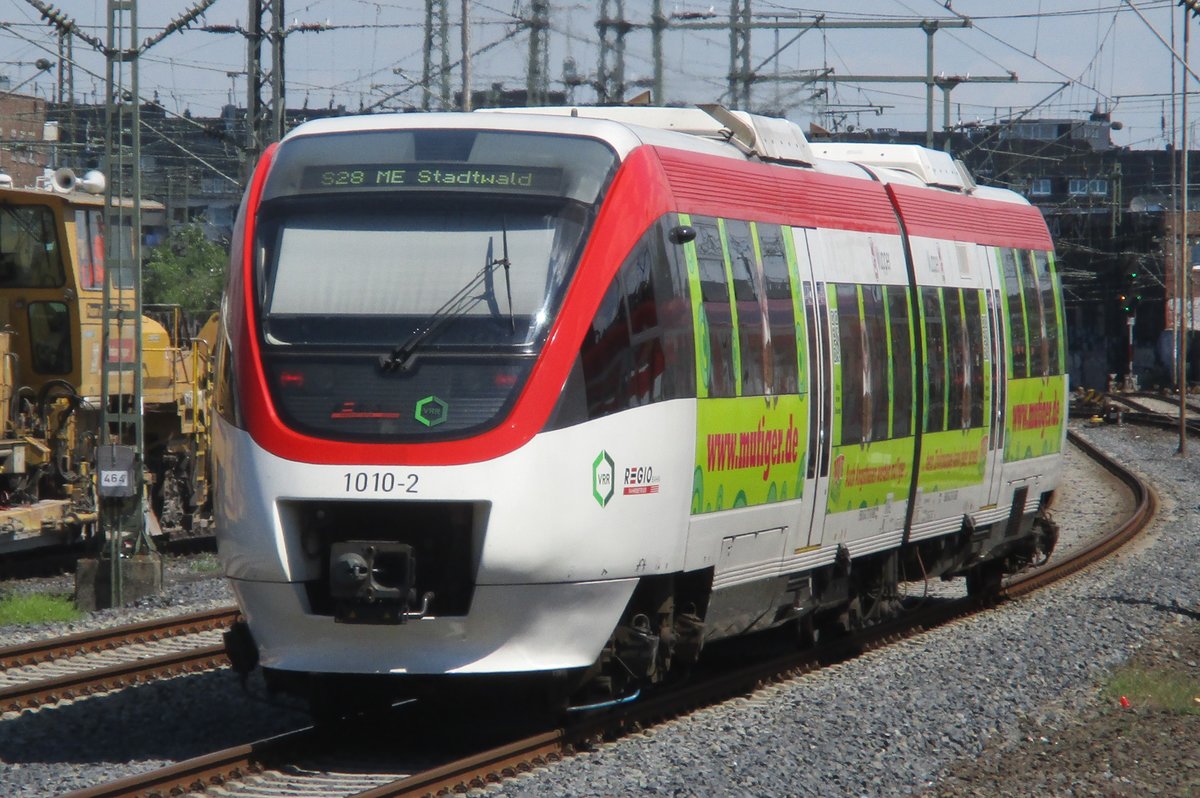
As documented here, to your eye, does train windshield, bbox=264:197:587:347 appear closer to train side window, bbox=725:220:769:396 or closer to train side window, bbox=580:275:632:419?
train side window, bbox=580:275:632:419

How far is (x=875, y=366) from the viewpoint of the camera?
11.7 meters

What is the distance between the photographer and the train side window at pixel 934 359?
12633 mm

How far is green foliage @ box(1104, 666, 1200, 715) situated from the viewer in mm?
10867

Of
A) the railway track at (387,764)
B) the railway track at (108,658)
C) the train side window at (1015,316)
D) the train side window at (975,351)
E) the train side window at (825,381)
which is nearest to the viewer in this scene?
the railway track at (387,764)

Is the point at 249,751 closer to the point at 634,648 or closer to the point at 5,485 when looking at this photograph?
the point at 634,648

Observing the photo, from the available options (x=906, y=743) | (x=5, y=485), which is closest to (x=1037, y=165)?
(x=5, y=485)

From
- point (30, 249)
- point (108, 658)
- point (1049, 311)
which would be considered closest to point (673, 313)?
point (108, 658)

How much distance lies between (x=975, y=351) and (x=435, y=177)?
617 centimetres

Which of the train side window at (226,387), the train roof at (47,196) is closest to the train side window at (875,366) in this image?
the train side window at (226,387)

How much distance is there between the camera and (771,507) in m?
10.1

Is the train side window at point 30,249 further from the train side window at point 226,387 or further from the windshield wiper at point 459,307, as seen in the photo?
the windshield wiper at point 459,307

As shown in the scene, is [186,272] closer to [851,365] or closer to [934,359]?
[934,359]

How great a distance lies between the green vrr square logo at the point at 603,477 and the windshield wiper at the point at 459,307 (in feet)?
2.41

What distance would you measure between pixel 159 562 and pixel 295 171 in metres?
7.75
